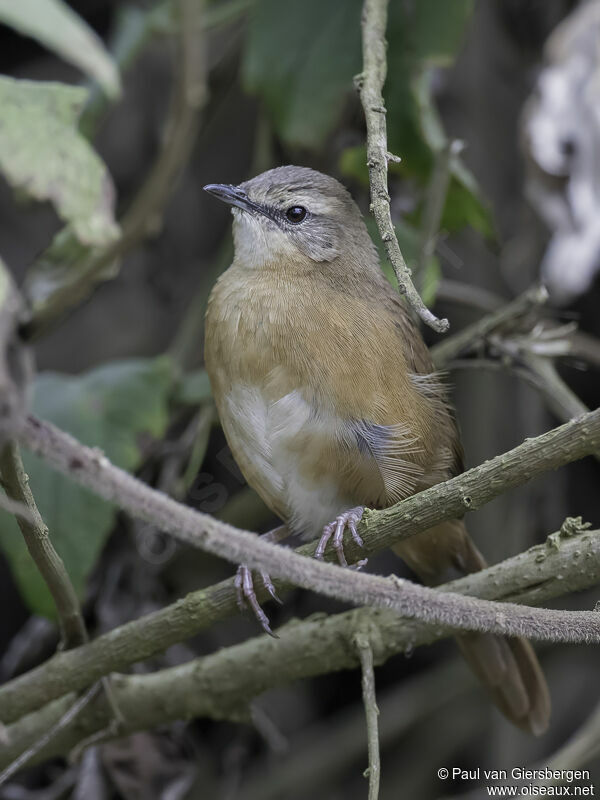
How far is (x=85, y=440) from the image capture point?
3.17 m

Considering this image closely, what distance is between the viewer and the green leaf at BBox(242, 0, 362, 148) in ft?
11.2

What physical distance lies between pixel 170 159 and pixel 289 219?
3.01 ft

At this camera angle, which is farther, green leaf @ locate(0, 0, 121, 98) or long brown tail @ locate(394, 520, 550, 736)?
long brown tail @ locate(394, 520, 550, 736)

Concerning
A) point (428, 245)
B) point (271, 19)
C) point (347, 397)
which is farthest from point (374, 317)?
point (271, 19)

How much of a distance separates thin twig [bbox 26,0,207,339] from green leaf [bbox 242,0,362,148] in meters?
1.48

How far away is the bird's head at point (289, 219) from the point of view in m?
2.80

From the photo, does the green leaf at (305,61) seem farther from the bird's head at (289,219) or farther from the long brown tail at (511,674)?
the long brown tail at (511,674)

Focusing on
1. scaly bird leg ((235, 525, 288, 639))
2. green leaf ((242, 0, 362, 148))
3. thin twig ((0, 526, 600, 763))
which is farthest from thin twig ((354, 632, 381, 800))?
green leaf ((242, 0, 362, 148))

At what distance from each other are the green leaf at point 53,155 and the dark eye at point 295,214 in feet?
4.28

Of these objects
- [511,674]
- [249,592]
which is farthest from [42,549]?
[511,674]

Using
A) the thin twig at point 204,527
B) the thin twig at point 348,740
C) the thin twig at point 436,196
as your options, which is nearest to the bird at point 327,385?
the thin twig at point 204,527

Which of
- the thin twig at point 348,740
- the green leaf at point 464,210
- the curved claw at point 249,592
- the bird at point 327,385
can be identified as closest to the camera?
the curved claw at point 249,592

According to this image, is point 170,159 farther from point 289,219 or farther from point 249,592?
point 249,592

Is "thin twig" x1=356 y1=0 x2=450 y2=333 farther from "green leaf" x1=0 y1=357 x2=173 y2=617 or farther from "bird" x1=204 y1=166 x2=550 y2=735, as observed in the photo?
"green leaf" x1=0 y1=357 x2=173 y2=617
